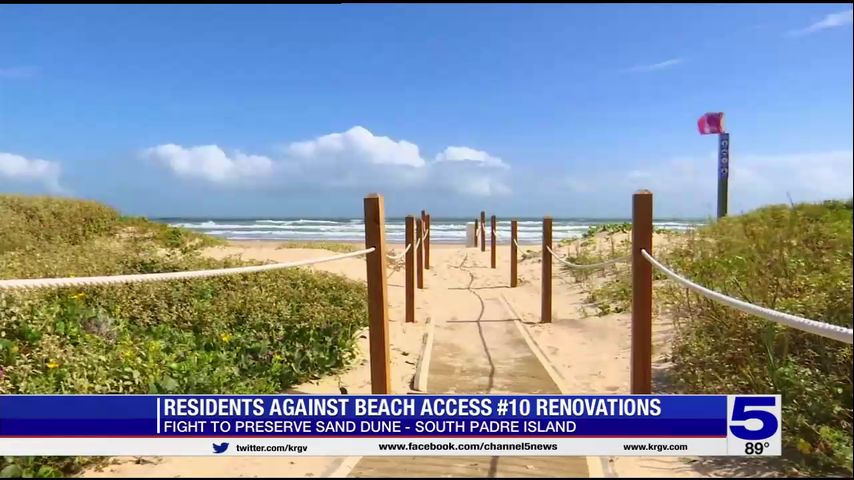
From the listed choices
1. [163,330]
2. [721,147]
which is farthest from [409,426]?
[721,147]

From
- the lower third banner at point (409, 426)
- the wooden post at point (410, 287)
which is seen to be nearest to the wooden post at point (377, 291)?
the lower third banner at point (409, 426)

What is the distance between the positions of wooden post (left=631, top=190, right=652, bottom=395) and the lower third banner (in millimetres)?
615

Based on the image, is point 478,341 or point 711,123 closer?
point 478,341

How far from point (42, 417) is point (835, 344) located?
4.25m

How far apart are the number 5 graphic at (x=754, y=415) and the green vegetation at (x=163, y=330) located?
8.88 feet

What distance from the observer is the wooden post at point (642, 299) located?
321 centimetres

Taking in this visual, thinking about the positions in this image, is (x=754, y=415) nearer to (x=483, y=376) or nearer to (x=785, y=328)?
(x=785, y=328)

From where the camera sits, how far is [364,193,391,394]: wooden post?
358cm

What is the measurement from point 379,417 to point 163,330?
284 cm

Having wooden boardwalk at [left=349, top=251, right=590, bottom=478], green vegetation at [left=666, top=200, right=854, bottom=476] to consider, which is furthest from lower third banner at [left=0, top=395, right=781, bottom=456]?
green vegetation at [left=666, top=200, right=854, bottom=476]

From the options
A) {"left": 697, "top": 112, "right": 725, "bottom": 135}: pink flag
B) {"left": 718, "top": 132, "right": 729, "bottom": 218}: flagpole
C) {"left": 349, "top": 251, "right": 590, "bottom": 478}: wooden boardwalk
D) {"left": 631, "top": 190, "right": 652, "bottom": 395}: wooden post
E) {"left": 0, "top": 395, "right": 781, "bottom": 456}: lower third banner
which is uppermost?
{"left": 697, "top": 112, "right": 725, "bottom": 135}: pink flag

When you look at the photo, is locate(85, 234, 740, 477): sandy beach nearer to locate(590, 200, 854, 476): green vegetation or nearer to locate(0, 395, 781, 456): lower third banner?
locate(0, 395, 781, 456): lower third banner

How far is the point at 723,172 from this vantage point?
28.9ft

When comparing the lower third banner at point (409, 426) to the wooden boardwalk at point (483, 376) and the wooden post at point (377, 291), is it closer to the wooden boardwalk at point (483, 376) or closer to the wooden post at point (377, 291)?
the wooden boardwalk at point (483, 376)
